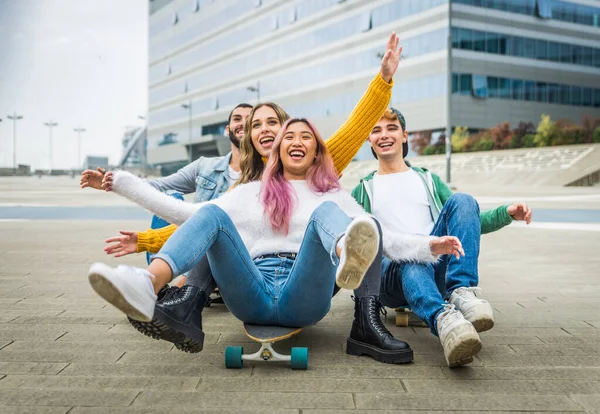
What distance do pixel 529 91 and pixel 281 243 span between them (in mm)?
49515

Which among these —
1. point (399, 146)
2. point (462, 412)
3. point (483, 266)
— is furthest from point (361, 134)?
point (483, 266)

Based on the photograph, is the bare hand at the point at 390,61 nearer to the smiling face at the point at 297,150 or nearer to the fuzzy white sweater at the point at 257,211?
the smiling face at the point at 297,150

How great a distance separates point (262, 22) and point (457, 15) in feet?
76.7

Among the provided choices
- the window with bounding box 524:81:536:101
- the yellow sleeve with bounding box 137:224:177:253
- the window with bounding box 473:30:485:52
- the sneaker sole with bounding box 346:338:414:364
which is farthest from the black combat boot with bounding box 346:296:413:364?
the window with bounding box 524:81:536:101

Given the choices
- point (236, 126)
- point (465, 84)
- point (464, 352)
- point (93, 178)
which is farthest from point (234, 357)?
point (465, 84)

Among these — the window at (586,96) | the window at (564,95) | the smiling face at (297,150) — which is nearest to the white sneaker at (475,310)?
the smiling face at (297,150)

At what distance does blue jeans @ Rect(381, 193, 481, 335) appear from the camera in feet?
10.6

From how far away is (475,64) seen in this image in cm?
4581

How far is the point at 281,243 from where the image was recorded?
3.24 meters

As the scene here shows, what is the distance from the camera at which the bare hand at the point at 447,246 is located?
9.11ft

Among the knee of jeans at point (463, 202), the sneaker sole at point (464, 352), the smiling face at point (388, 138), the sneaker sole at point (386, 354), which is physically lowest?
the sneaker sole at point (386, 354)

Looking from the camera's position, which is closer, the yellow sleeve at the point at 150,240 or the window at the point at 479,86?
the yellow sleeve at the point at 150,240

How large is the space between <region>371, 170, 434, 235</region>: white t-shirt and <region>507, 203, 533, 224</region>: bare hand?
0.52 m

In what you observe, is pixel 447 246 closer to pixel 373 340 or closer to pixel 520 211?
pixel 373 340
